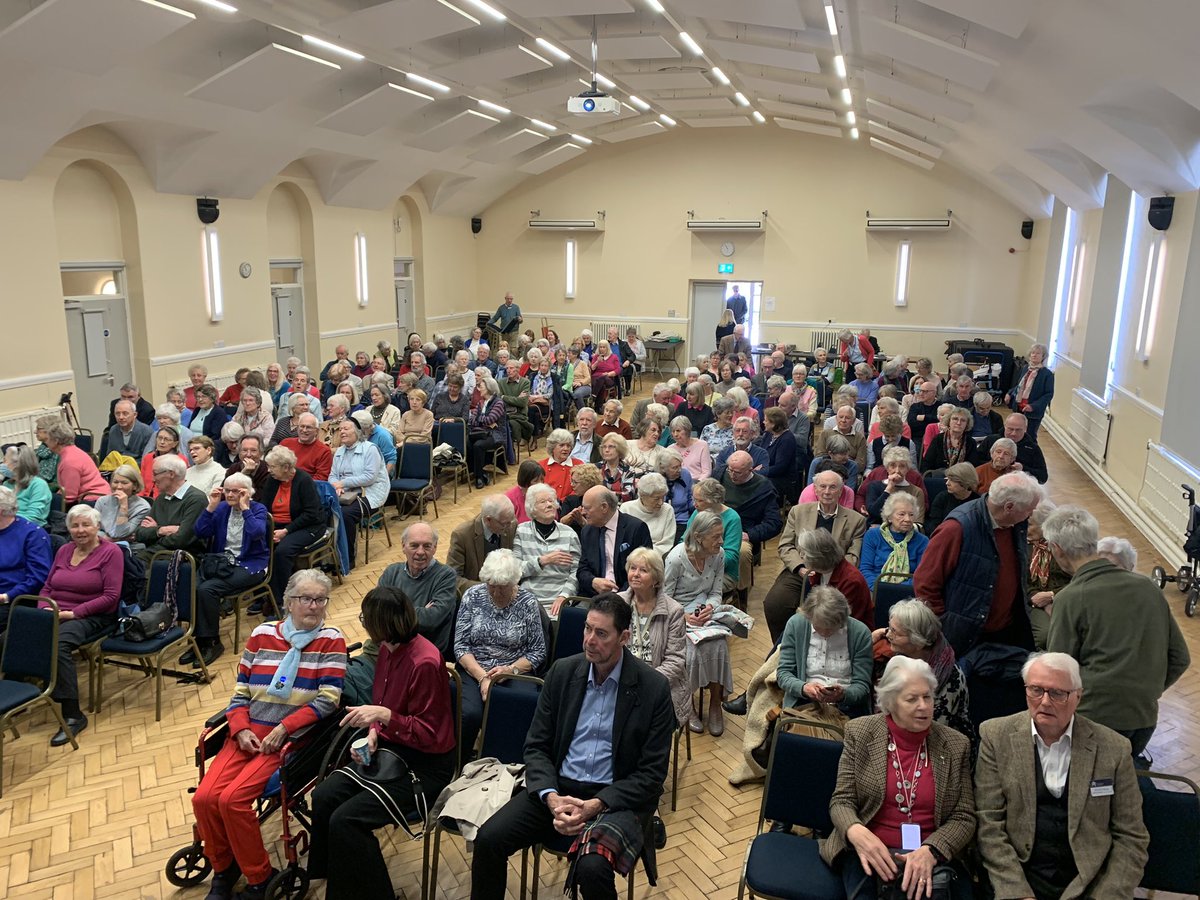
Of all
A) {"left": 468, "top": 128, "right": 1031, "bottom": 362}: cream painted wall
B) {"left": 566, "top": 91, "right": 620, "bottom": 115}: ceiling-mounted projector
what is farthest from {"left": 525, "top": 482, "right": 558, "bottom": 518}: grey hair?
{"left": 468, "top": 128, "right": 1031, "bottom": 362}: cream painted wall

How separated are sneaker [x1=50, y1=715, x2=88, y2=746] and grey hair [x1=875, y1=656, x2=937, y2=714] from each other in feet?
14.5

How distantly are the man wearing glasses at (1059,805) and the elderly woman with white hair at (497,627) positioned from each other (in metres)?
2.16

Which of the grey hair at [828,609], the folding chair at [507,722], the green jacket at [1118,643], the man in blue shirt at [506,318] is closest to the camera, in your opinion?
the green jacket at [1118,643]

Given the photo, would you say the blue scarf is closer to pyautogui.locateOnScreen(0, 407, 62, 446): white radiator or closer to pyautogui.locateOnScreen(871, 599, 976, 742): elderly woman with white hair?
pyautogui.locateOnScreen(871, 599, 976, 742): elderly woman with white hair

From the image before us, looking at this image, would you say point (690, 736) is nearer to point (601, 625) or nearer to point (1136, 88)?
point (601, 625)

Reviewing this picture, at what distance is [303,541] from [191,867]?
293 cm

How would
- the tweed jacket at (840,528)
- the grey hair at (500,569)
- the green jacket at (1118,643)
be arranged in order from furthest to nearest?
the tweed jacket at (840,528) < the grey hair at (500,569) < the green jacket at (1118,643)

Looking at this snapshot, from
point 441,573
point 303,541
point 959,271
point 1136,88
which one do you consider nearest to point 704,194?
point 959,271

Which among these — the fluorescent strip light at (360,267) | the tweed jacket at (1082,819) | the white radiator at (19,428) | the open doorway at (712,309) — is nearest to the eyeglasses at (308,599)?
the tweed jacket at (1082,819)

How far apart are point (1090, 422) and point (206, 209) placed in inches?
487

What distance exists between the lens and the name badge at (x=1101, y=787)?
2939mm

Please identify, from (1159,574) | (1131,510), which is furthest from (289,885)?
(1131,510)

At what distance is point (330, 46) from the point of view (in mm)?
9617

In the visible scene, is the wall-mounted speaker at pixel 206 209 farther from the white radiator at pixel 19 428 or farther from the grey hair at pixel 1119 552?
the grey hair at pixel 1119 552
